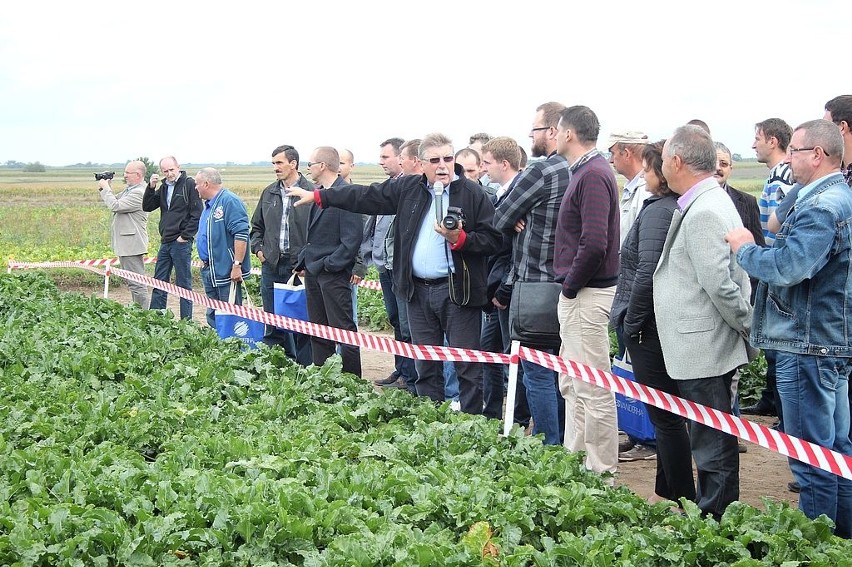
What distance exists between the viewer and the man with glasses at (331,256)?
350 inches

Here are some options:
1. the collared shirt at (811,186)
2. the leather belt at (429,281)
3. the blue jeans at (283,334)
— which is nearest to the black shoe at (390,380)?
the blue jeans at (283,334)

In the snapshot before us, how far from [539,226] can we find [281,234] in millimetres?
4087

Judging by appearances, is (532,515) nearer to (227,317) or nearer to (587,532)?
(587,532)

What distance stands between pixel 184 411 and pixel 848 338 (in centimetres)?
373

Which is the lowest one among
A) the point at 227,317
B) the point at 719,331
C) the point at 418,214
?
the point at 227,317

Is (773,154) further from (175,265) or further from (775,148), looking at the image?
(175,265)

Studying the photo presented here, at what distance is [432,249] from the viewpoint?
7.29 m

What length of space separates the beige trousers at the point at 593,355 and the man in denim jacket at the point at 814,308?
4.73 feet

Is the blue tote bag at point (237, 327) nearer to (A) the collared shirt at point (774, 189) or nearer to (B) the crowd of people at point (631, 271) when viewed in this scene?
(B) the crowd of people at point (631, 271)

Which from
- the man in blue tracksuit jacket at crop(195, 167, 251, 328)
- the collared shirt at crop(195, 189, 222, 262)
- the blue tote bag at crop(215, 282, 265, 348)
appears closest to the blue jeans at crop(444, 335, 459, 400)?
the blue tote bag at crop(215, 282, 265, 348)

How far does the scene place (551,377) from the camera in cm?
673

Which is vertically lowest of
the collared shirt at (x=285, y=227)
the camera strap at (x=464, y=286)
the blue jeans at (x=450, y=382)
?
the blue jeans at (x=450, y=382)

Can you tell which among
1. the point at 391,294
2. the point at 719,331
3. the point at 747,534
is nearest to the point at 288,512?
the point at 747,534

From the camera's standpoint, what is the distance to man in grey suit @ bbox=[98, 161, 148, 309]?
535 inches
